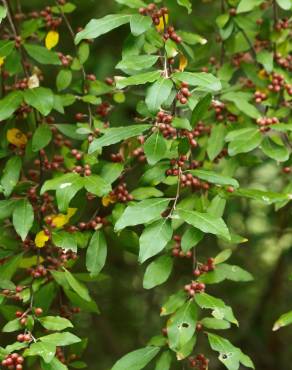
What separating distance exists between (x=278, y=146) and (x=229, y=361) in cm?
59

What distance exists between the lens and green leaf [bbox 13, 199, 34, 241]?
6.07 feet

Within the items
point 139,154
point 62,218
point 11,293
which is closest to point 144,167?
point 139,154

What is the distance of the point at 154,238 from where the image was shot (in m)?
1.67

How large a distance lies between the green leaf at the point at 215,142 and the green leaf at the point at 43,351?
728 millimetres

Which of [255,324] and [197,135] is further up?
[197,135]

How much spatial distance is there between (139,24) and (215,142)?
1.51 ft

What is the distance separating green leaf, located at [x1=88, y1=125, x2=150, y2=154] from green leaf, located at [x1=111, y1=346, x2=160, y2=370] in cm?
57

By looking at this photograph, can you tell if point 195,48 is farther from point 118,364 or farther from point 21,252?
point 118,364

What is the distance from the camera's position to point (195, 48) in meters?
2.51

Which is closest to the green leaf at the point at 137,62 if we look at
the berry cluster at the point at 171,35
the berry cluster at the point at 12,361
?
the berry cluster at the point at 171,35

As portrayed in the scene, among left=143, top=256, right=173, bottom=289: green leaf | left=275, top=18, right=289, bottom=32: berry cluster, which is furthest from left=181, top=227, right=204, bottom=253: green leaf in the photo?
left=275, top=18, right=289, bottom=32: berry cluster

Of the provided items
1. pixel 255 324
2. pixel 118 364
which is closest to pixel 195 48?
pixel 118 364

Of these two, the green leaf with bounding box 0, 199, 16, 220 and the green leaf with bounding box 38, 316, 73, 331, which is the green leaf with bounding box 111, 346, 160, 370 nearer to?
the green leaf with bounding box 38, 316, 73, 331

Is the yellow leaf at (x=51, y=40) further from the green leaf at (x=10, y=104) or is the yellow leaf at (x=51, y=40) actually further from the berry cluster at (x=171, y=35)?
the berry cluster at (x=171, y=35)
